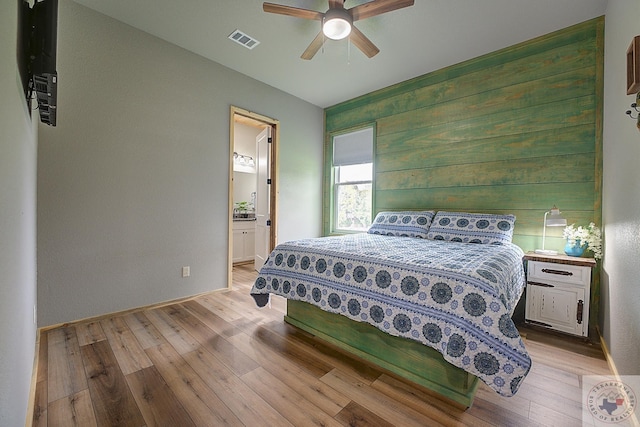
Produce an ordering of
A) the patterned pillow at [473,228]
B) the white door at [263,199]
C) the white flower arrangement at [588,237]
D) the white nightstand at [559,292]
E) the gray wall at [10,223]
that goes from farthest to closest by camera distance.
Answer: the white door at [263,199], the patterned pillow at [473,228], the white flower arrangement at [588,237], the white nightstand at [559,292], the gray wall at [10,223]

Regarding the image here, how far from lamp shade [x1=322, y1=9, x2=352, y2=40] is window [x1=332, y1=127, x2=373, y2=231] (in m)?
2.06

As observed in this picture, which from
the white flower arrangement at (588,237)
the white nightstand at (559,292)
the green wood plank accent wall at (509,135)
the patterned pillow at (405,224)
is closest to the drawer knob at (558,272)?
the white nightstand at (559,292)

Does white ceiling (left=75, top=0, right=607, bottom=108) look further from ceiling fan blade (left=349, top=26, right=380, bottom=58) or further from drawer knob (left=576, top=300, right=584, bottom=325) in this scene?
drawer knob (left=576, top=300, right=584, bottom=325)

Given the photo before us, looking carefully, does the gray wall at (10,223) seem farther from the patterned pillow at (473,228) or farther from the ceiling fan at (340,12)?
the patterned pillow at (473,228)

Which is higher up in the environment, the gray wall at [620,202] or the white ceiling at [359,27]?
the white ceiling at [359,27]

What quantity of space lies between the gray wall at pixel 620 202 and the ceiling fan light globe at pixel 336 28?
1.69 metres

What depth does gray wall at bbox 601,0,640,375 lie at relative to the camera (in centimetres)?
143

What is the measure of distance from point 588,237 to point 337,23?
2.81 m

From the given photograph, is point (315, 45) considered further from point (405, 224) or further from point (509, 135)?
point (509, 135)

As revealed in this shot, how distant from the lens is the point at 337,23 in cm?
209

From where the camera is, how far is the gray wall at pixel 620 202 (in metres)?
1.43

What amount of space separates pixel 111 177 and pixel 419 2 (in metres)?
3.19

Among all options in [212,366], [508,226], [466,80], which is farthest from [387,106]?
[212,366]

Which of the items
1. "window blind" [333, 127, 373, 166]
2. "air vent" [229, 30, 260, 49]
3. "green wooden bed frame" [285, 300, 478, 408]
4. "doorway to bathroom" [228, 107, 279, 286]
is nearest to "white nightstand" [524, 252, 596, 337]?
"green wooden bed frame" [285, 300, 478, 408]
